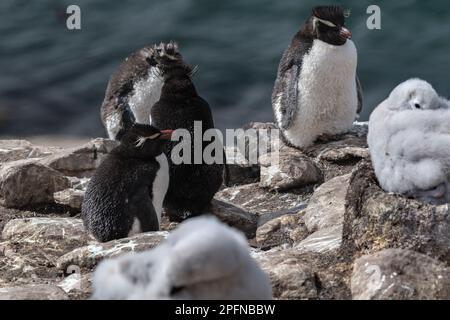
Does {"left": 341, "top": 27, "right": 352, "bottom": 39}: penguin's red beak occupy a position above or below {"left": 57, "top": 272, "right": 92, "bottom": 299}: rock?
above

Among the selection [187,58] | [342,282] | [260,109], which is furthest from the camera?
[187,58]

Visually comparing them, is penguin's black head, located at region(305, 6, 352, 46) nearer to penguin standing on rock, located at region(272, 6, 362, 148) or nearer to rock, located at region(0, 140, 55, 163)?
penguin standing on rock, located at region(272, 6, 362, 148)

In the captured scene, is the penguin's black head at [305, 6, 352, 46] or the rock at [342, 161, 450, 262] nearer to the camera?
the rock at [342, 161, 450, 262]

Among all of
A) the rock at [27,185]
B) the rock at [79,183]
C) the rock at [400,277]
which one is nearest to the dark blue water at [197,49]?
the rock at [79,183]

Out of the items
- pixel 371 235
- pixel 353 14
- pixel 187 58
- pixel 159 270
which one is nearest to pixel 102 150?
pixel 371 235

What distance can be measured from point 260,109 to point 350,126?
398 centimetres

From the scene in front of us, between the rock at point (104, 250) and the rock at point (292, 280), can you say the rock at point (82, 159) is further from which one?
the rock at point (292, 280)

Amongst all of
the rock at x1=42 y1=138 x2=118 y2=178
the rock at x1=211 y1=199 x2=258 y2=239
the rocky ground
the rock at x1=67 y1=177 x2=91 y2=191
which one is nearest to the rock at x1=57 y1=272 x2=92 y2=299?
the rocky ground

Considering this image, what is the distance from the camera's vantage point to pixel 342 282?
3.74 m

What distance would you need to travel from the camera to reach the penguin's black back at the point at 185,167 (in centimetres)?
648

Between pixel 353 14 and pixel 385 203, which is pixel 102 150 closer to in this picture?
pixel 385 203

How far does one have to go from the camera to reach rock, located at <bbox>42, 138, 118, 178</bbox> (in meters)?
7.45

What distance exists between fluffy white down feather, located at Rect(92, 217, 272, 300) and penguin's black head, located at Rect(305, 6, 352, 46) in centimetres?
508

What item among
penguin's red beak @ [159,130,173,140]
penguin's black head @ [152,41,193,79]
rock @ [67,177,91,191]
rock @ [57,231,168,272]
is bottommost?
rock @ [57,231,168,272]
